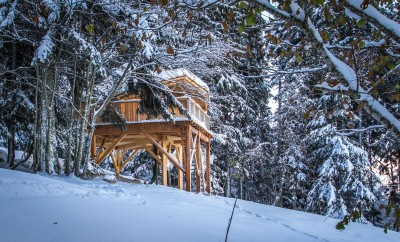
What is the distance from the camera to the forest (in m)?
3.06

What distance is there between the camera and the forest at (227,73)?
3.06 meters

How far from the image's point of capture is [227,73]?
1424 centimetres

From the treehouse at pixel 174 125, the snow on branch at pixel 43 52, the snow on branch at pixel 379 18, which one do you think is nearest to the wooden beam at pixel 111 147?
the treehouse at pixel 174 125

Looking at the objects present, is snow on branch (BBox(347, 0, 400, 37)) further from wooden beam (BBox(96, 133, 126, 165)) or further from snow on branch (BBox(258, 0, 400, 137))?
wooden beam (BBox(96, 133, 126, 165))

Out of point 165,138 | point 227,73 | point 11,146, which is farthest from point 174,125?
point 11,146

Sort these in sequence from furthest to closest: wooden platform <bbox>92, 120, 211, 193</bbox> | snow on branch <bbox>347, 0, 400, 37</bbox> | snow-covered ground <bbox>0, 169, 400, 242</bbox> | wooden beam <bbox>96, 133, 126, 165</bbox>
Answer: wooden beam <bbox>96, 133, 126, 165</bbox>, wooden platform <bbox>92, 120, 211, 193</bbox>, snow-covered ground <bbox>0, 169, 400, 242</bbox>, snow on branch <bbox>347, 0, 400, 37</bbox>

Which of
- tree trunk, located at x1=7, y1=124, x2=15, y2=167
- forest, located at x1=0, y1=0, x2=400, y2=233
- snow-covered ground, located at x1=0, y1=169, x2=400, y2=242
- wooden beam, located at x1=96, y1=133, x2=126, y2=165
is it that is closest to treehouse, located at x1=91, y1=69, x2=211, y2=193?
wooden beam, located at x1=96, y1=133, x2=126, y2=165

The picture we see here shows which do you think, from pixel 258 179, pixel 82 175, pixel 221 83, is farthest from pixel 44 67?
pixel 258 179

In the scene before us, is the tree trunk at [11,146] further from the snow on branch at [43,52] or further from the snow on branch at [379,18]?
the snow on branch at [379,18]

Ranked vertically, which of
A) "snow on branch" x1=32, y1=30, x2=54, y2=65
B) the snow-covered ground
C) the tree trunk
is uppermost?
"snow on branch" x1=32, y1=30, x2=54, y2=65

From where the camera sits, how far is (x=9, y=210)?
362 cm

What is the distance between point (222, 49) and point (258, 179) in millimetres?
17306

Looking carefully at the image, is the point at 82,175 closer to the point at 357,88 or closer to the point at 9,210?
the point at 9,210

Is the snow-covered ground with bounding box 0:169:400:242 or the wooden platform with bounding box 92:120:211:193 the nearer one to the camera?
the snow-covered ground with bounding box 0:169:400:242
